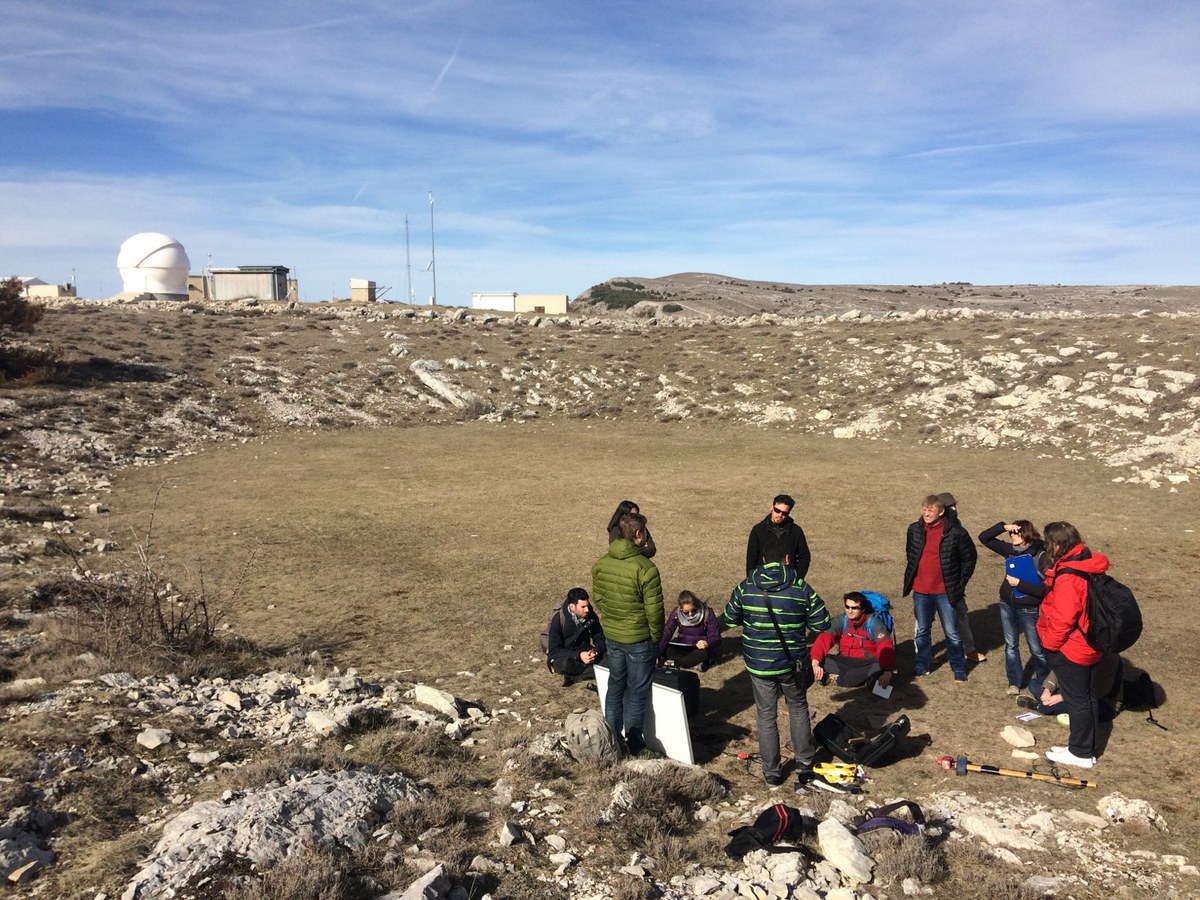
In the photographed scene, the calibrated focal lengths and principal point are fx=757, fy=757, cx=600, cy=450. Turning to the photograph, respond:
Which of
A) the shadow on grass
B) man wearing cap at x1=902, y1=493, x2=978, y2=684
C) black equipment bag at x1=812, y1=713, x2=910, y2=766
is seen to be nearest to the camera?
black equipment bag at x1=812, y1=713, x2=910, y2=766

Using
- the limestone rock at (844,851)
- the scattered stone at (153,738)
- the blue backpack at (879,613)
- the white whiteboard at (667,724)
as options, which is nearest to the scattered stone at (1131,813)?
the limestone rock at (844,851)

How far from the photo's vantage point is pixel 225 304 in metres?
48.3

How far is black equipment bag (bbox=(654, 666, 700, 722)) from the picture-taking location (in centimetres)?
679

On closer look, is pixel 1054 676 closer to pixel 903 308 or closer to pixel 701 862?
pixel 701 862

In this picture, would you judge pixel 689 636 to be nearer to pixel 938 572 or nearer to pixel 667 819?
pixel 938 572

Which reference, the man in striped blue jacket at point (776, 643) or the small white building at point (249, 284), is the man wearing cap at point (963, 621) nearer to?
the man in striped blue jacket at point (776, 643)

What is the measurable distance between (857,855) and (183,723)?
5425mm

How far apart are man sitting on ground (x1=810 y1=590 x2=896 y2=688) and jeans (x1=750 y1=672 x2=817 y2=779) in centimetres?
160

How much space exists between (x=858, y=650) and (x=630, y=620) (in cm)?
306

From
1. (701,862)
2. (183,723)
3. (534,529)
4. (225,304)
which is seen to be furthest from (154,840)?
(225,304)

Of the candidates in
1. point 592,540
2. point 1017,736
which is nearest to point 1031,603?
point 1017,736

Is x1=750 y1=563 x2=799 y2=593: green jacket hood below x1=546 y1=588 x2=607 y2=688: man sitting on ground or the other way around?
the other way around

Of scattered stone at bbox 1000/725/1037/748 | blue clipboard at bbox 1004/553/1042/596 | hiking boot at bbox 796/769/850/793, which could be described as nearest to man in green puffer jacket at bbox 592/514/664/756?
hiking boot at bbox 796/769/850/793

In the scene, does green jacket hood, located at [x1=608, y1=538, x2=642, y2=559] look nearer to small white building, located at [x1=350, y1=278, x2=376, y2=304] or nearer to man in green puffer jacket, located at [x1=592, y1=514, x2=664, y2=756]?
man in green puffer jacket, located at [x1=592, y1=514, x2=664, y2=756]
